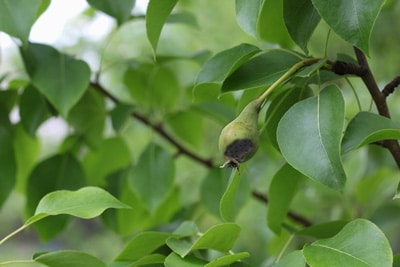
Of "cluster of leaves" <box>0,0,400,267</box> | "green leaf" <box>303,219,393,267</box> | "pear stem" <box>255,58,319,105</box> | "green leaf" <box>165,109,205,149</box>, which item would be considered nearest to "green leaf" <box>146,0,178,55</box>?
"cluster of leaves" <box>0,0,400,267</box>

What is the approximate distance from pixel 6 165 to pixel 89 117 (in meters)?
0.13

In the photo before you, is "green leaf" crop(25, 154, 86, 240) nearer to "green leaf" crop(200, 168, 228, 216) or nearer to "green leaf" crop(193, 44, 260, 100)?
"green leaf" crop(200, 168, 228, 216)

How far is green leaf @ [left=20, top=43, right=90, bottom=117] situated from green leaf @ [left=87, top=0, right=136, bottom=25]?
65 mm

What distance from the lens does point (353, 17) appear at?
1.53 ft

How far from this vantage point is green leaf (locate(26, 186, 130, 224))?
1.73ft

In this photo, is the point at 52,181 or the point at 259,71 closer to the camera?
the point at 259,71

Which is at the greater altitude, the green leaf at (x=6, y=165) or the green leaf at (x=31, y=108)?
the green leaf at (x=31, y=108)

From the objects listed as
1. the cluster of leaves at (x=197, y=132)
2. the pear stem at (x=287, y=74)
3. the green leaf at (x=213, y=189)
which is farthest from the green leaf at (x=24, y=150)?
the pear stem at (x=287, y=74)

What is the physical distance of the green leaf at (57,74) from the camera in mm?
705

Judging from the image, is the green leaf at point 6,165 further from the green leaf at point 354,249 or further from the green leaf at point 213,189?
the green leaf at point 354,249

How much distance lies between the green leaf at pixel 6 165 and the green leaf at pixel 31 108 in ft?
0.08

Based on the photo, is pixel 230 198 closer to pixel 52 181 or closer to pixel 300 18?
pixel 300 18

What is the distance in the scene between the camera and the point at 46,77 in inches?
28.5

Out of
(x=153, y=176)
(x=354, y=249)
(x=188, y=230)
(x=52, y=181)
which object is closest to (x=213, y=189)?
(x=153, y=176)
